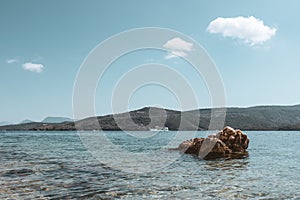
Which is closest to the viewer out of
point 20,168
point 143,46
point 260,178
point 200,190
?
point 200,190

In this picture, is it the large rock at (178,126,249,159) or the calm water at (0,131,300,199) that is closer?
the calm water at (0,131,300,199)

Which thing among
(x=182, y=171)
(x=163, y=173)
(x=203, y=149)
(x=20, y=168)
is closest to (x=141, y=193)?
(x=163, y=173)

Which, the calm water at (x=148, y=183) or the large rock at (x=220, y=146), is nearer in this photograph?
the calm water at (x=148, y=183)

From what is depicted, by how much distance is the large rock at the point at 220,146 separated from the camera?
113ft

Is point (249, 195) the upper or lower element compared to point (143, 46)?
lower

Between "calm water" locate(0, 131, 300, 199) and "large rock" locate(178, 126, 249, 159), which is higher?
"large rock" locate(178, 126, 249, 159)

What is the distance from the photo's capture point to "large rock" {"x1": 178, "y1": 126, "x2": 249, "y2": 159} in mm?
34500

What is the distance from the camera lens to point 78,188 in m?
16.4

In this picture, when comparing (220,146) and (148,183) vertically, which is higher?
(220,146)

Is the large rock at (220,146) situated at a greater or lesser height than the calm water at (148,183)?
greater

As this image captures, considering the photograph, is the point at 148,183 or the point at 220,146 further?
the point at 220,146

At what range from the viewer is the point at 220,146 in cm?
3506

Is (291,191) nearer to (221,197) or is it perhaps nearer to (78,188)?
(221,197)

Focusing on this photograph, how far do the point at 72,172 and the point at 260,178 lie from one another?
42.4ft
